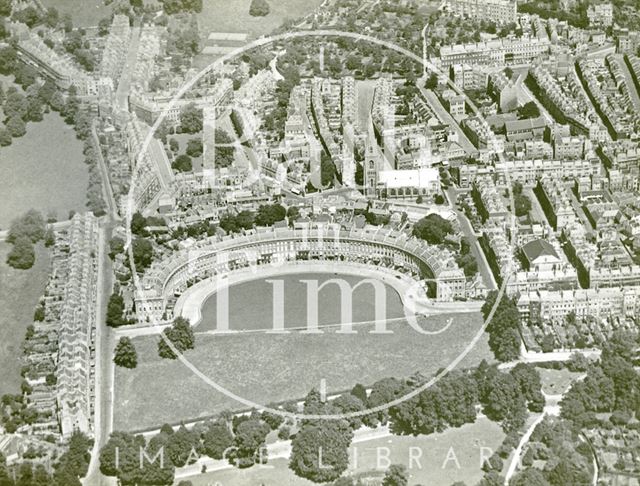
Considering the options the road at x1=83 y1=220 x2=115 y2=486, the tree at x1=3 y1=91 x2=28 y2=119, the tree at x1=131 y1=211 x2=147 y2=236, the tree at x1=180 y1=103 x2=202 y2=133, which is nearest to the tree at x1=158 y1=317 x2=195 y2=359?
the road at x1=83 y1=220 x2=115 y2=486

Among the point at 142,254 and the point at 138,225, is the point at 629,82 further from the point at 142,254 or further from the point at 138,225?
the point at 142,254

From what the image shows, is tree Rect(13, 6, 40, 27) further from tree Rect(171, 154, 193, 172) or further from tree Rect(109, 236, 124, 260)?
tree Rect(109, 236, 124, 260)

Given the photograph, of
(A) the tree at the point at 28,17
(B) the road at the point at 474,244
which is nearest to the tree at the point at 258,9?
(A) the tree at the point at 28,17

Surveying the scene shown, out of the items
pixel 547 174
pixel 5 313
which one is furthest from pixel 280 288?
pixel 547 174

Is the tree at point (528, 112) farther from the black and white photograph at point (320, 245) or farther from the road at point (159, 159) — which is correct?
the road at point (159, 159)

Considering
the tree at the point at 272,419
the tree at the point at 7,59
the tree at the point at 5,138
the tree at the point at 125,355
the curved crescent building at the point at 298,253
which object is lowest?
the tree at the point at 272,419

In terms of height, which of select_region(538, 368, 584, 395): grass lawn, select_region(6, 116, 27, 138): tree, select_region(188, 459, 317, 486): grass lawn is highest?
select_region(6, 116, 27, 138): tree
